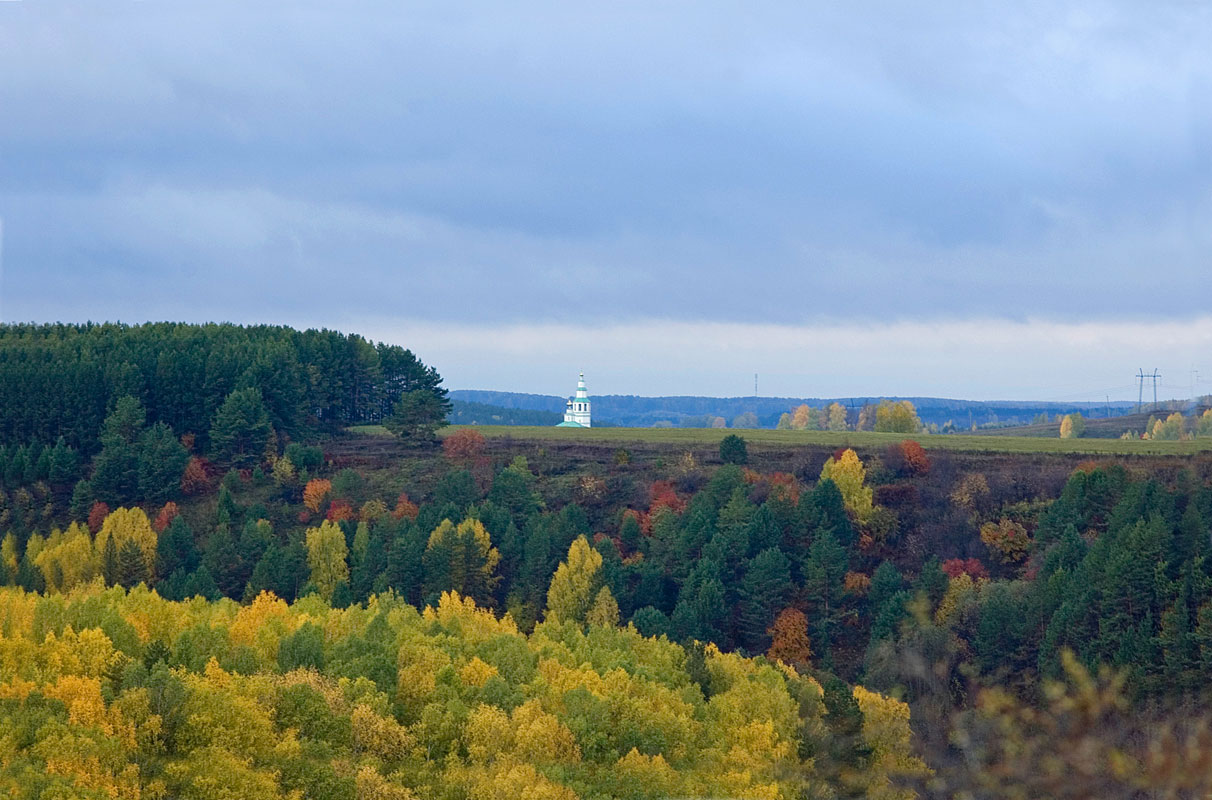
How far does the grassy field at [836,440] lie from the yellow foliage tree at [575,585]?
40916mm

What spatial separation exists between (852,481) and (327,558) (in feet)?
155

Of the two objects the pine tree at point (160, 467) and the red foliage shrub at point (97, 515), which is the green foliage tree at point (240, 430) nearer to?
the pine tree at point (160, 467)

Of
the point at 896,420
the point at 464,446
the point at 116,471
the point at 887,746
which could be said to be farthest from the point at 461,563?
the point at 896,420

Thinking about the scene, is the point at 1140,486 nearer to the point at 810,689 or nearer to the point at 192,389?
the point at 810,689

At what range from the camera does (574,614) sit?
3629 inches

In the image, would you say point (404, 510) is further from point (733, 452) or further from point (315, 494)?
point (733, 452)

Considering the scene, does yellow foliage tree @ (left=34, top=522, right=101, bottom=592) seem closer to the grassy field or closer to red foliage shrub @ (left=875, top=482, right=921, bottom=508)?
the grassy field

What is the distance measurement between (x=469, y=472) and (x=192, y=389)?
4092 cm

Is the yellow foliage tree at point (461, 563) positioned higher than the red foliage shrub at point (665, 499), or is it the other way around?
the red foliage shrub at point (665, 499)

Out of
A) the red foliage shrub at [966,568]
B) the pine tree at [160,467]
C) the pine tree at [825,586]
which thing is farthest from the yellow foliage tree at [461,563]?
the pine tree at [160,467]

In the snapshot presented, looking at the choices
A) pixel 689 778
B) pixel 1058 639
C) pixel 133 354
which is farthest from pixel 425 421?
pixel 689 778

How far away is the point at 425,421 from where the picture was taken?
136875 mm

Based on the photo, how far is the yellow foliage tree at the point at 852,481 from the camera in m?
106

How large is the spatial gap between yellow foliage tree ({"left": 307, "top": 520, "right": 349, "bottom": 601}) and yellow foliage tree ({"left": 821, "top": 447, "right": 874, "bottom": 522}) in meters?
42.9
